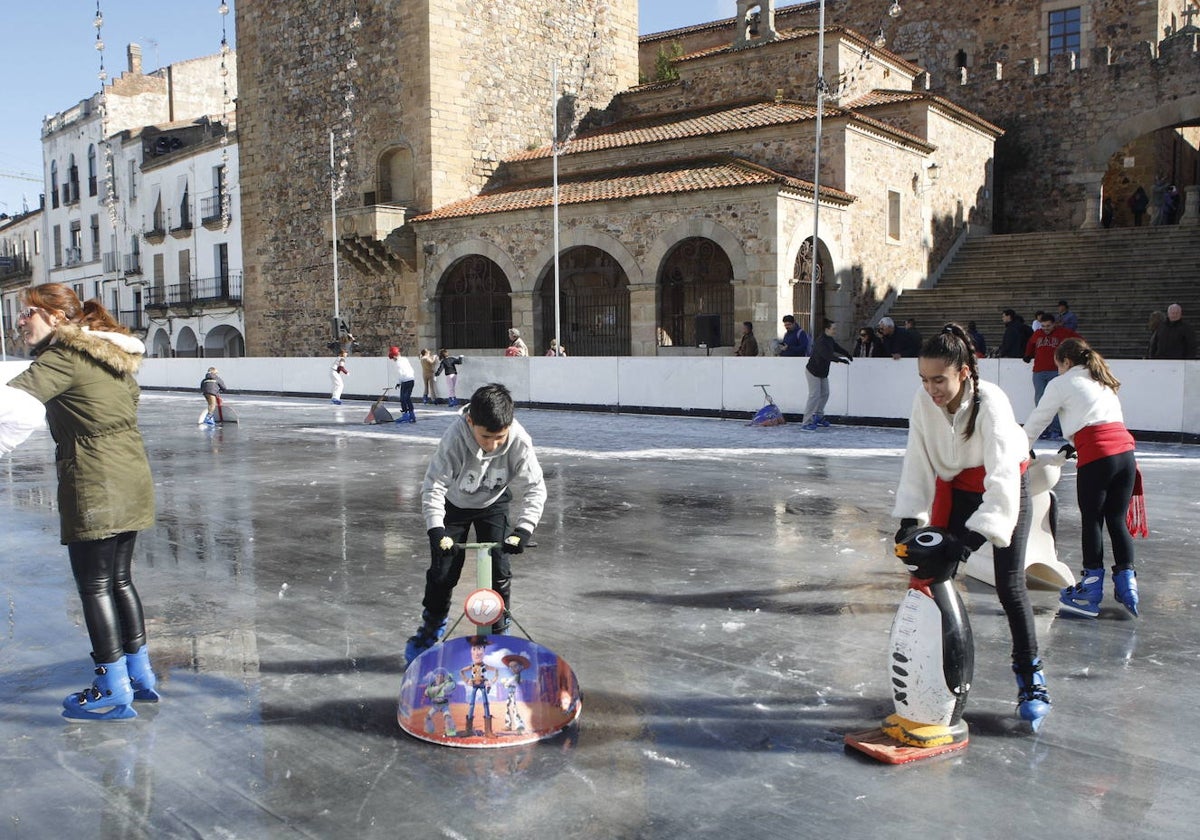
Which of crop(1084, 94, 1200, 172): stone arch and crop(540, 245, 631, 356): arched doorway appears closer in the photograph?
crop(540, 245, 631, 356): arched doorway

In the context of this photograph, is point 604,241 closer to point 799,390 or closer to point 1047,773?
point 799,390

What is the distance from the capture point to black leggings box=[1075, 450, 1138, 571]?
5.11m

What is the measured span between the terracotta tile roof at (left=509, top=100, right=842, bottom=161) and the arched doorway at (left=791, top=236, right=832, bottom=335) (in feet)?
9.07

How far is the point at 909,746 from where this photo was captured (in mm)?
3385

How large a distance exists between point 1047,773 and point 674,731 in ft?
3.83

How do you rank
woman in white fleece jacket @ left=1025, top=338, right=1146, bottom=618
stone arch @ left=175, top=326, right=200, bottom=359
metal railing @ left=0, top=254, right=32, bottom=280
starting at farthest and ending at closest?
metal railing @ left=0, top=254, right=32, bottom=280 < stone arch @ left=175, top=326, right=200, bottom=359 < woman in white fleece jacket @ left=1025, top=338, right=1146, bottom=618

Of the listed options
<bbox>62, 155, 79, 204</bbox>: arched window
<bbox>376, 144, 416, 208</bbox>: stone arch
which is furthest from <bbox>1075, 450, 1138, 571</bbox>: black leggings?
<bbox>62, 155, 79, 204</bbox>: arched window

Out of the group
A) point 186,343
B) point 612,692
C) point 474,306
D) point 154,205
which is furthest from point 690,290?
point 154,205

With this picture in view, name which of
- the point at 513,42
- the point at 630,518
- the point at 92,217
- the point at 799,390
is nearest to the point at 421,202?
the point at 513,42

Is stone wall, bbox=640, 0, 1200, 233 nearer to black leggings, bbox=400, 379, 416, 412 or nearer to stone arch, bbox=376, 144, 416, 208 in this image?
stone arch, bbox=376, 144, 416, 208

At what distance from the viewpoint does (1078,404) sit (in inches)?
Answer: 202

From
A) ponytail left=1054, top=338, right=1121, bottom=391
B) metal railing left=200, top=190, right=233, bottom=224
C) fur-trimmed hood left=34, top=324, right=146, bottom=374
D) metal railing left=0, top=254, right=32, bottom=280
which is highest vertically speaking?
metal railing left=200, top=190, right=233, bottom=224

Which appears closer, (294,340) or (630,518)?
(630,518)

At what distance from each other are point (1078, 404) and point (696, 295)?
55.9ft
